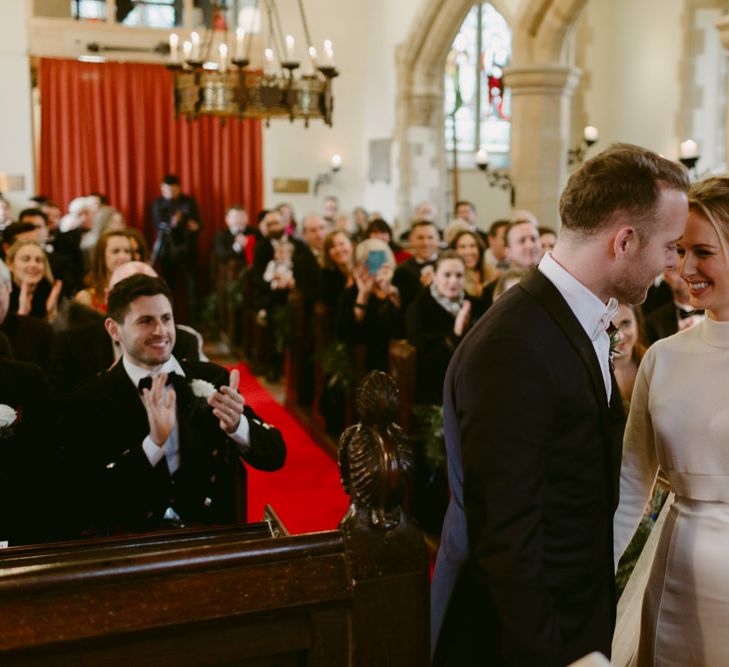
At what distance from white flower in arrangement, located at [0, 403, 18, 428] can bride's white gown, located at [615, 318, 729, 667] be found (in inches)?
54.2

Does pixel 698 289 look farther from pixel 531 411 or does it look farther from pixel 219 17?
pixel 219 17

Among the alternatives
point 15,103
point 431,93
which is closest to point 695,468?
point 431,93

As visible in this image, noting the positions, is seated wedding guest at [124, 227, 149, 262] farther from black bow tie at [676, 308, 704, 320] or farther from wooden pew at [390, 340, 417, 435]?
black bow tie at [676, 308, 704, 320]

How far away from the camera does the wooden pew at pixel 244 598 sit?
3.36 ft

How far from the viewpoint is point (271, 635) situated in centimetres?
114

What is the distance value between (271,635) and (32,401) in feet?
4.33

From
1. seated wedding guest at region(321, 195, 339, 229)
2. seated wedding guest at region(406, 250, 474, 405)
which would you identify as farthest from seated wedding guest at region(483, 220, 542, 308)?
seated wedding guest at region(321, 195, 339, 229)

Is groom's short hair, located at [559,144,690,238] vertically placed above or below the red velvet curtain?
below

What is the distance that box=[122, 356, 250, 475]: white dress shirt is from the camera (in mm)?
2402

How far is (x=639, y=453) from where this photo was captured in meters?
1.81

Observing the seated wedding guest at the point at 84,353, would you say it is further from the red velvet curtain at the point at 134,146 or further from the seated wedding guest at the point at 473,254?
the red velvet curtain at the point at 134,146


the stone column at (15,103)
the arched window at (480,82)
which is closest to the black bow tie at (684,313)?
the stone column at (15,103)

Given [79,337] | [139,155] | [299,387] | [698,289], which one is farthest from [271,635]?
[139,155]

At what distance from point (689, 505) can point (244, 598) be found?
3.18 ft
